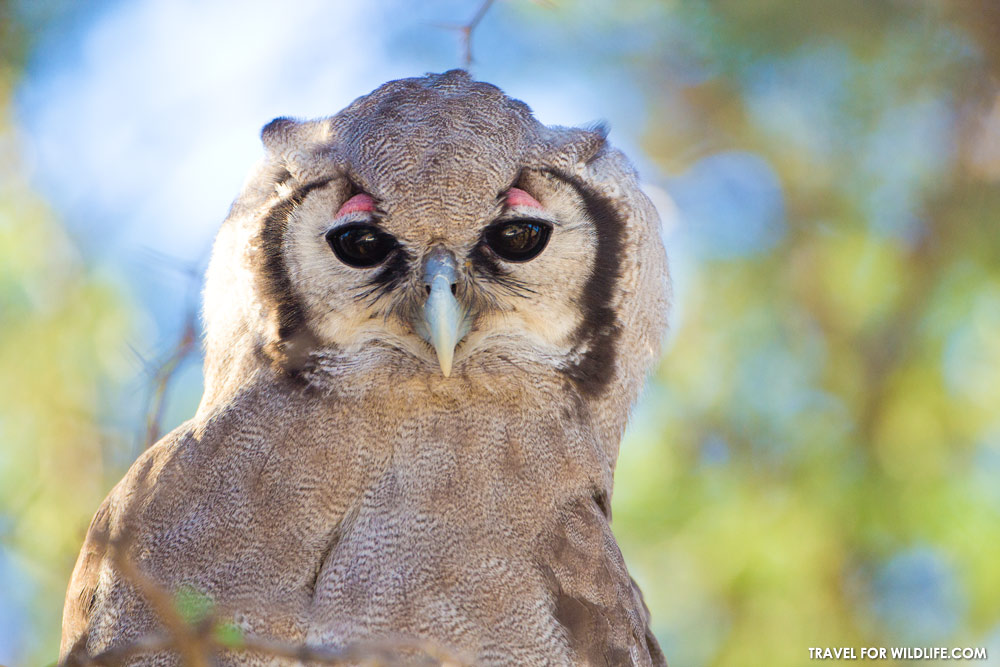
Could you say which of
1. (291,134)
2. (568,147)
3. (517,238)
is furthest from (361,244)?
(568,147)

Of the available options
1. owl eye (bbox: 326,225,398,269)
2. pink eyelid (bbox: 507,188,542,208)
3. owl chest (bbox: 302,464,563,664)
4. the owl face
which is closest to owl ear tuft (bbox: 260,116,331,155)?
the owl face

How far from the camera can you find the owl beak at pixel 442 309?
239 cm

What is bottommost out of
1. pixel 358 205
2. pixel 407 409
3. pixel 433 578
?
pixel 433 578

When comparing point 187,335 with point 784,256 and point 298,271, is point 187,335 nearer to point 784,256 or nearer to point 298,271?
point 298,271

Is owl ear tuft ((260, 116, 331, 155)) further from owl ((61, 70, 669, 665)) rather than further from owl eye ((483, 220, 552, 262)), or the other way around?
owl eye ((483, 220, 552, 262))

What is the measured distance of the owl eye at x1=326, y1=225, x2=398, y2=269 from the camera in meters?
2.52

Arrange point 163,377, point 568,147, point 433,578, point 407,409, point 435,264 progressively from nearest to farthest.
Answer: point 163,377
point 433,578
point 435,264
point 407,409
point 568,147

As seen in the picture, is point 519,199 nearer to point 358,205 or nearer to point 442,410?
point 358,205

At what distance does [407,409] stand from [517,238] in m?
0.52

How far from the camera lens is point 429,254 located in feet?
8.18

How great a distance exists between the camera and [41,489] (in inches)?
70.7

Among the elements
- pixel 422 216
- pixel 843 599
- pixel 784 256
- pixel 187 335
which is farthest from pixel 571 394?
pixel 784 256

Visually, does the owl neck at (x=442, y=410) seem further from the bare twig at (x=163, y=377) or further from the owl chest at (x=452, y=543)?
the bare twig at (x=163, y=377)

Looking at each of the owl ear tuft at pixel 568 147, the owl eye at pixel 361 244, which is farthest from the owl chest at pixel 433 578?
the owl ear tuft at pixel 568 147
